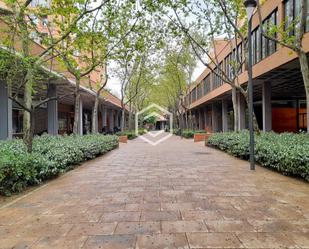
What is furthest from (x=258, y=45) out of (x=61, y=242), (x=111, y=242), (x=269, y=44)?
(x=61, y=242)

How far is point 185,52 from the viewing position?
24.4m

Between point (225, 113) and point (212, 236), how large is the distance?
1102 inches

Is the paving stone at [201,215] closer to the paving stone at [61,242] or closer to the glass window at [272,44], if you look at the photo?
the paving stone at [61,242]

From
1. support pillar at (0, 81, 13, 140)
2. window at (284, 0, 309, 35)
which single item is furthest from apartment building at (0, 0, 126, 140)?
window at (284, 0, 309, 35)

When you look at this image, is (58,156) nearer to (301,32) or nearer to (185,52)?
(301,32)

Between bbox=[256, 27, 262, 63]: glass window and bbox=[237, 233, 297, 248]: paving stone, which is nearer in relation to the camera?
bbox=[237, 233, 297, 248]: paving stone

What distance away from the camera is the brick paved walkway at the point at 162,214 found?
373cm

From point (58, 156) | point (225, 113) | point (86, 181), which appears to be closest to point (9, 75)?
point (58, 156)

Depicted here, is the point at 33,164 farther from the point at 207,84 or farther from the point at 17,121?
the point at 207,84

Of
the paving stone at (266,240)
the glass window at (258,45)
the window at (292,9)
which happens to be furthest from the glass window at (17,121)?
the paving stone at (266,240)

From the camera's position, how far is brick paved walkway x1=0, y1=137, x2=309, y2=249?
3732 mm

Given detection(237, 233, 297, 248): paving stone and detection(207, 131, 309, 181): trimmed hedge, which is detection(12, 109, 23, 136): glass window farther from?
detection(237, 233, 297, 248): paving stone

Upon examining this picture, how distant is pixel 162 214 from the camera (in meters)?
4.77

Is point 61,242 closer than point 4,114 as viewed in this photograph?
Yes
